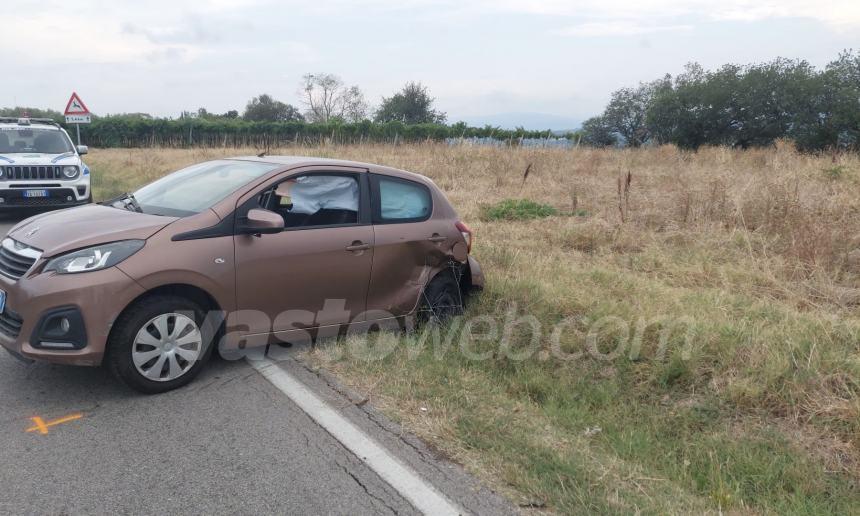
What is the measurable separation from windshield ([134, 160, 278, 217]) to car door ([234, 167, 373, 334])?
0.28 m

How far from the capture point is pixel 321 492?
10.0ft

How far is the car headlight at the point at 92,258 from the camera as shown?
3.82 meters

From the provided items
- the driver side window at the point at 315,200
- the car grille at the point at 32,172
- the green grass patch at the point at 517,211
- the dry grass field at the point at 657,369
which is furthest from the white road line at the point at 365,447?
the car grille at the point at 32,172

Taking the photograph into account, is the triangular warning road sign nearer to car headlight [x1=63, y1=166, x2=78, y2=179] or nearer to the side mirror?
car headlight [x1=63, y1=166, x2=78, y2=179]

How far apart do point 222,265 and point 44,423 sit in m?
1.40

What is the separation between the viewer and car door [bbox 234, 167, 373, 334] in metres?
4.39

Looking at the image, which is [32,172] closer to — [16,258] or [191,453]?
[16,258]

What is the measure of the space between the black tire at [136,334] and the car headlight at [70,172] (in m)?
8.44

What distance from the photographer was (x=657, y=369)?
4531mm

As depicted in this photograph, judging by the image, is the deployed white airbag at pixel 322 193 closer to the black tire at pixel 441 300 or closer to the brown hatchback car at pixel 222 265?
the brown hatchback car at pixel 222 265

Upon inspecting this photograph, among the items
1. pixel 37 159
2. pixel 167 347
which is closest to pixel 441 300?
pixel 167 347

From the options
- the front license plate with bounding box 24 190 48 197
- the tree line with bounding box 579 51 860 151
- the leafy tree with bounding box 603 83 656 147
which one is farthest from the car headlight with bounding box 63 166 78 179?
the leafy tree with bounding box 603 83 656 147

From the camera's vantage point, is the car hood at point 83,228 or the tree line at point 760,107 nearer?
the car hood at point 83,228

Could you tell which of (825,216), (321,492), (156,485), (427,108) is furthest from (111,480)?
(427,108)
